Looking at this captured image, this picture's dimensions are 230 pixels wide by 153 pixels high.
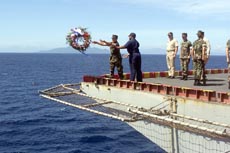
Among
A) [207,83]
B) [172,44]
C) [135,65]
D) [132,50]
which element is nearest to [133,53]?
[132,50]

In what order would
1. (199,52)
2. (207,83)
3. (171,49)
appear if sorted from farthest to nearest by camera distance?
(171,49) < (207,83) < (199,52)

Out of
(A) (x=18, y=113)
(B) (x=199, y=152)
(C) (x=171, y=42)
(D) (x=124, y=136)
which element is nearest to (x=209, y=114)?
(B) (x=199, y=152)

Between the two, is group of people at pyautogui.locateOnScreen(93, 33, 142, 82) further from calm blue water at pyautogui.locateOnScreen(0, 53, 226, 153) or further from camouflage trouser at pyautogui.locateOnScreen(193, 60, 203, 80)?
camouflage trouser at pyautogui.locateOnScreen(193, 60, 203, 80)

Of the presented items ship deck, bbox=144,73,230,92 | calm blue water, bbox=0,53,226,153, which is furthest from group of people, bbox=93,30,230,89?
calm blue water, bbox=0,53,226,153

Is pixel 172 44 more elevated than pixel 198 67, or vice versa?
pixel 172 44

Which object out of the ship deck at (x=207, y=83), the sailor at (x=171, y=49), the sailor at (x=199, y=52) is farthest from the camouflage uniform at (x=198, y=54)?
the sailor at (x=171, y=49)

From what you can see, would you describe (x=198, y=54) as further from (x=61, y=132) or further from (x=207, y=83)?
(x=61, y=132)

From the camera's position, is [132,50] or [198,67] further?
[132,50]

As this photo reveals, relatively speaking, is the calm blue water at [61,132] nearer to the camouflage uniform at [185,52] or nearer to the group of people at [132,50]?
the group of people at [132,50]

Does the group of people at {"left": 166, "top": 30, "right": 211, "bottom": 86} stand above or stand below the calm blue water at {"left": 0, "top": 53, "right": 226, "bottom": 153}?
above

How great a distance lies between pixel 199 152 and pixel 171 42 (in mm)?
6348

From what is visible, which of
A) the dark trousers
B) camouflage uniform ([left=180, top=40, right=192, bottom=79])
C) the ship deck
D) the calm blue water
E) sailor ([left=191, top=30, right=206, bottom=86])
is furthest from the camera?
the calm blue water

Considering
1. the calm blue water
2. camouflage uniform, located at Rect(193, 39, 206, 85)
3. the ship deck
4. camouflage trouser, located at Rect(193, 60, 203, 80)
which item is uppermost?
camouflage uniform, located at Rect(193, 39, 206, 85)

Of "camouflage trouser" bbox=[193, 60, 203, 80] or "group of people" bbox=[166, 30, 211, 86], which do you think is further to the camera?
"camouflage trouser" bbox=[193, 60, 203, 80]
